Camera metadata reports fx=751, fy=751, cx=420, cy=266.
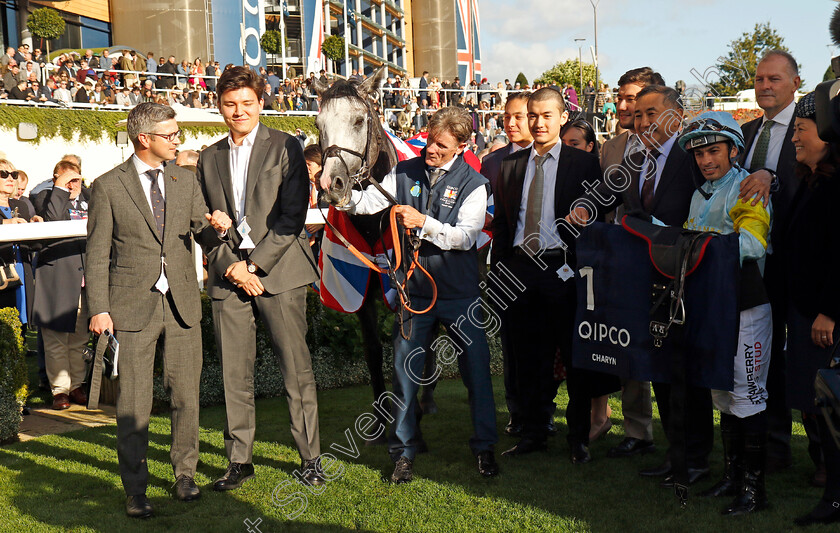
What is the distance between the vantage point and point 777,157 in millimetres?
4371

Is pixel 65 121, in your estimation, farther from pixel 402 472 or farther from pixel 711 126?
pixel 711 126

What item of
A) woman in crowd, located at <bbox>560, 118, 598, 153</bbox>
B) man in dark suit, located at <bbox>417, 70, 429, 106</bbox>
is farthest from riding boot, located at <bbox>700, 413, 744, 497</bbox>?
man in dark suit, located at <bbox>417, 70, 429, 106</bbox>

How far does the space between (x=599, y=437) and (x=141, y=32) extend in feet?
96.2

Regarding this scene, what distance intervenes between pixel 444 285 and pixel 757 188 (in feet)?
5.66

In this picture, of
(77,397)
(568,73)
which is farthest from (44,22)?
(568,73)

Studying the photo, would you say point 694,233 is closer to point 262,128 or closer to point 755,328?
point 755,328

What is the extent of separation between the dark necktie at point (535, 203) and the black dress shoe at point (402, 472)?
1.55 meters

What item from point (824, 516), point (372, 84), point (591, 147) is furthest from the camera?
point (591, 147)

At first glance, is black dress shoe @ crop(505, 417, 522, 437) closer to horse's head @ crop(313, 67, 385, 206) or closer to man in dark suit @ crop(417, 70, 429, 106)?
horse's head @ crop(313, 67, 385, 206)

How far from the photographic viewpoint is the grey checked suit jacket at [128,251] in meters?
4.12

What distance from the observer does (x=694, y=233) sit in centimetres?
374

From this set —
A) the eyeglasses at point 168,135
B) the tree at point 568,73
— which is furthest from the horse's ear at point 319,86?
the tree at point 568,73

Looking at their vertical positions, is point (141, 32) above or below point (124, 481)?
above

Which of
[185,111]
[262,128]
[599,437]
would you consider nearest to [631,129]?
[599,437]
